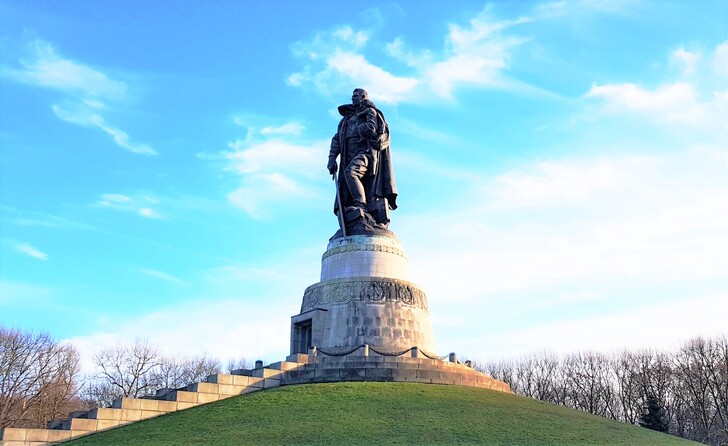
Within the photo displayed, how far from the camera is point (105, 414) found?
2264 centimetres

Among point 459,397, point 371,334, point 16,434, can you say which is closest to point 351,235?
point 371,334

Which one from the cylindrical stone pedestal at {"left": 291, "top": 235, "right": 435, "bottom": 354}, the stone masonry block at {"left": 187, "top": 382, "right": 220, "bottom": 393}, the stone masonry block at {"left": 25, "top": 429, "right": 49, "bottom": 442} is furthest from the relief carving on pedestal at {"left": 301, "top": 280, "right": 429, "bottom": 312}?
the stone masonry block at {"left": 25, "top": 429, "right": 49, "bottom": 442}

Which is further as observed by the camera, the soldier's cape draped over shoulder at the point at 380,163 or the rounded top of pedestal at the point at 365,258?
the soldier's cape draped over shoulder at the point at 380,163

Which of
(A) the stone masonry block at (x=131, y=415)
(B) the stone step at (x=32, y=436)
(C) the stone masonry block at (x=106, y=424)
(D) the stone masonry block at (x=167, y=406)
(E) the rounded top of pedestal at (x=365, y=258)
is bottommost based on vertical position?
(B) the stone step at (x=32, y=436)

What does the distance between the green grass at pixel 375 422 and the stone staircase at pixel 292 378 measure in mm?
863

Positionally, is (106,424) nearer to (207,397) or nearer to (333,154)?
(207,397)

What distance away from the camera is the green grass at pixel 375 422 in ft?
61.1

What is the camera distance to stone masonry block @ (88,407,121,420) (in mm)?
22516

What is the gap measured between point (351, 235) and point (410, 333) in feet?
19.6

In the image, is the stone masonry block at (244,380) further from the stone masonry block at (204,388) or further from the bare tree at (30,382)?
the bare tree at (30,382)

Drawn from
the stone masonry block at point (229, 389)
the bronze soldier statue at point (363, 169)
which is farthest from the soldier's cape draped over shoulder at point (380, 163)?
the stone masonry block at point (229, 389)

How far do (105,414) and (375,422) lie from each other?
9.45 meters

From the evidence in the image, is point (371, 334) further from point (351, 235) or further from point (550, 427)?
point (550, 427)

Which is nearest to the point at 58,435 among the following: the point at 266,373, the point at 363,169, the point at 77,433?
the point at 77,433
